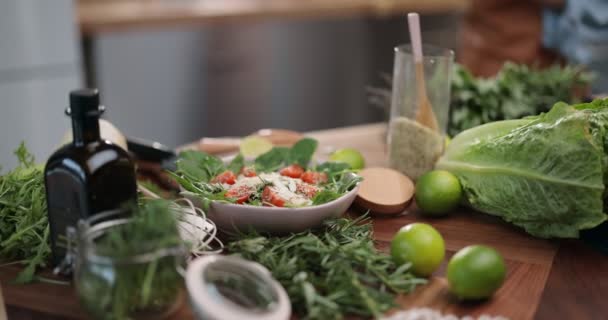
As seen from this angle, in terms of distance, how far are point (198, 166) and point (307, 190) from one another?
22 centimetres

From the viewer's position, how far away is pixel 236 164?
1235 mm

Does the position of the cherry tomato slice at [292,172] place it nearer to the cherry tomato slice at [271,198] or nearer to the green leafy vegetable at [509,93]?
the cherry tomato slice at [271,198]

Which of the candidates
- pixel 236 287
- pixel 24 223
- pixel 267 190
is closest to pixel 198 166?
pixel 267 190

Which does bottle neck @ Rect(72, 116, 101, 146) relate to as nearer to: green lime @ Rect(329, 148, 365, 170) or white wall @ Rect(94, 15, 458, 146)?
green lime @ Rect(329, 148, 365, 170)

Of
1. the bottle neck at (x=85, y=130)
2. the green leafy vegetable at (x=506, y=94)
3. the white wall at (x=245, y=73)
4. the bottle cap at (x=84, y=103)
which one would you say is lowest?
the white wall at (x=245, y=73)

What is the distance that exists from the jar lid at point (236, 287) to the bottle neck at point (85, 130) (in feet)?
0.80

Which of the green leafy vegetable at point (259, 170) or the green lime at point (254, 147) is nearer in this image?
the green leafy vegetable at point (259, 170)

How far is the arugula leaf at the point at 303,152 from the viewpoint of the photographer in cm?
126

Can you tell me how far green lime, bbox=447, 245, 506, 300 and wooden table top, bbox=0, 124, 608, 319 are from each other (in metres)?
0.03

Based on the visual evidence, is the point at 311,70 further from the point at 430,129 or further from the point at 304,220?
the point at 304,220

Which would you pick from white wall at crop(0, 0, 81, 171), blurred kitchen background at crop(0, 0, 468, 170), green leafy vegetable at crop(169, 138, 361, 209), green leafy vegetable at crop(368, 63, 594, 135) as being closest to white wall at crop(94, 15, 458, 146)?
blurred kitchen background at crop(0, 0, 468, 170)

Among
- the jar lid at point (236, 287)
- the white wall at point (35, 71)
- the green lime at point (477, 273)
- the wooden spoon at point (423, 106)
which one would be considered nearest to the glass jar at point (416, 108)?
the wooden spoon at point (423, 106)

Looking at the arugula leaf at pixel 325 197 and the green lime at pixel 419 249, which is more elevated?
the arugula leaf at pixel 325 197

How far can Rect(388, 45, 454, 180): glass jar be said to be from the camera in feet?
4.33
